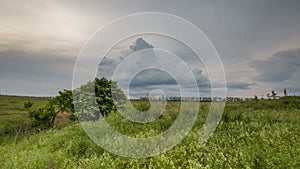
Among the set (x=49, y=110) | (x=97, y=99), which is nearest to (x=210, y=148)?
(x=97, y=99)

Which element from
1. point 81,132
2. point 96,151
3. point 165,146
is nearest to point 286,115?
point 165,146

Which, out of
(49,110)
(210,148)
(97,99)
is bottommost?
(210,148)

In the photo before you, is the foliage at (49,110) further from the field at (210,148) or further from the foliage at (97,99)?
the field at (210,148)

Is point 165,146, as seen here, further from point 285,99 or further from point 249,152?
point 285,99

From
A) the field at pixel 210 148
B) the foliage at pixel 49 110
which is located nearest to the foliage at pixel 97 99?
the foliage at pixel 49 110

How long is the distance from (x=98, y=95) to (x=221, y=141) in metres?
14.1

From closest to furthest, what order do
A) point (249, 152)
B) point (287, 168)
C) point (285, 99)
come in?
point (287, 168), point (249, 152), point (285, 99)

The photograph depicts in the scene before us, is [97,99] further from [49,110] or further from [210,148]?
[210,148]

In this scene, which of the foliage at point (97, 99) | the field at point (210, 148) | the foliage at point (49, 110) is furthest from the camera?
the foliage at point (49, 110)

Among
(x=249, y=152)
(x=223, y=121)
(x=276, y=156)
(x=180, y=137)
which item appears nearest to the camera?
(x=276, y=156)

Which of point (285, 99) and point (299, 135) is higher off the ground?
point (285, 99)

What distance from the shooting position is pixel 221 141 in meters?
11.2

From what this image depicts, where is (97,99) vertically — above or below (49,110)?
above

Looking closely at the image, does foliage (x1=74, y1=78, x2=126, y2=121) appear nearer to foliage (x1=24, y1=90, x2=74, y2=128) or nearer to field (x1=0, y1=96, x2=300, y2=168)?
foliage (x1=24, y1=90, x2=74, y2=128)
